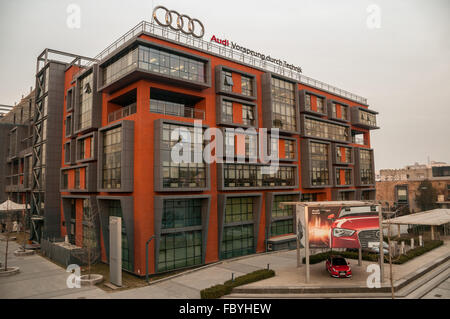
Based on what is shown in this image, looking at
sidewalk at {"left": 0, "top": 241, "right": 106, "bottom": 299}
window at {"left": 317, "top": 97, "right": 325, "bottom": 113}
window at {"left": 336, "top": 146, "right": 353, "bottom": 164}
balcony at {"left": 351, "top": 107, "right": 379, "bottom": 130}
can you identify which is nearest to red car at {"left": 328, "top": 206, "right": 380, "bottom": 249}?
sidewalk at {"left": 0, "top": 241, "right": 106, "bottom": 299}

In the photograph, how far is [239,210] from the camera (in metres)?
37.8

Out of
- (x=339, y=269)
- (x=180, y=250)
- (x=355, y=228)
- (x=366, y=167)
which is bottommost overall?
(x=339, y=269)

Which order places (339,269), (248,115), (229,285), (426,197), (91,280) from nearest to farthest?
(229,285) → (339,269) → (91,280) → (248,115) → (426,197)

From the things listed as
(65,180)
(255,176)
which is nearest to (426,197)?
(255,176)

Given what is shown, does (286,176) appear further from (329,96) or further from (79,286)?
(79,286)

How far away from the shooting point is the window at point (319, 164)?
152ft

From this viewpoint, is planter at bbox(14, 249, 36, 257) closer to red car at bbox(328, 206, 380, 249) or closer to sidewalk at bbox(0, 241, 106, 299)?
sidewalk at bbox(0, 241, 106, 299)

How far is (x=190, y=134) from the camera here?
3197cm

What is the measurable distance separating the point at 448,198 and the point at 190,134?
88.8 metres

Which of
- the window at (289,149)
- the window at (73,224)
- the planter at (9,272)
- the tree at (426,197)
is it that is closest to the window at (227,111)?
the window at (289,149)

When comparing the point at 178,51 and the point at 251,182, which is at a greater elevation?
the point at 178,51

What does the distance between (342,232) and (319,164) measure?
24.1 meters

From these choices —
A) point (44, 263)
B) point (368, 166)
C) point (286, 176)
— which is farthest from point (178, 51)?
point (368, 166)

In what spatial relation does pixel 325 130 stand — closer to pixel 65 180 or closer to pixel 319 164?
pixel 319 164
